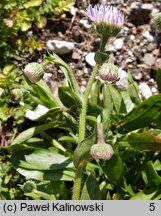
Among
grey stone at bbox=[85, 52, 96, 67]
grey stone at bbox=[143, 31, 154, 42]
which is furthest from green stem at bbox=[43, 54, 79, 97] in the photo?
grey stone at bbox=[143, 31, 154, 42]

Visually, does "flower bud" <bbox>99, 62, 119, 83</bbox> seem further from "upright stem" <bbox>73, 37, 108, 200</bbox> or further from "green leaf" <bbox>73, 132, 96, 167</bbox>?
"green leaf" <bbox>73, 132, 96, 167</bbox>

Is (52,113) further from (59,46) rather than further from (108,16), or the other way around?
(59,46)

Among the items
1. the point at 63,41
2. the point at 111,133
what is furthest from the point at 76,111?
the point at 63,41

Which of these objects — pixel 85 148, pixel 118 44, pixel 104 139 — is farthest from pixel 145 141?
pixel 118 44

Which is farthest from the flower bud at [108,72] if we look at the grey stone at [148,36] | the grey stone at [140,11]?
the grey stone at [140,11]

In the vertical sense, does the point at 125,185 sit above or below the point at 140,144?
below

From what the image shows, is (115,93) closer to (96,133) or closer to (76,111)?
(76,111)

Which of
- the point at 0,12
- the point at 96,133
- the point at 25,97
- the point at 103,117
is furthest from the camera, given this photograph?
the point at 0,12
